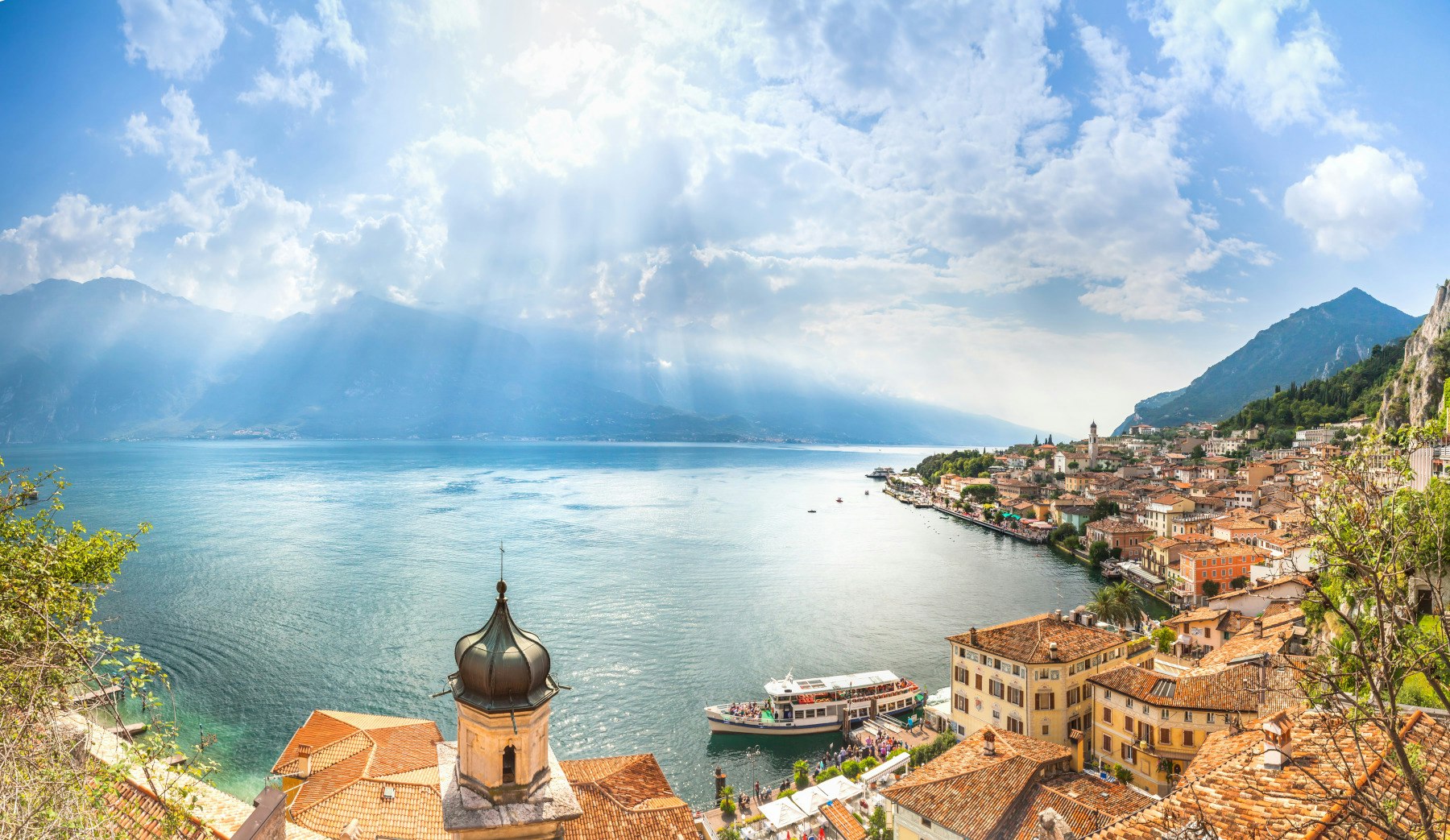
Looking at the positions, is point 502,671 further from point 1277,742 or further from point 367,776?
point 1277,742

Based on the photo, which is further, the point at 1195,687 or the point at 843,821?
the point at 1195,687

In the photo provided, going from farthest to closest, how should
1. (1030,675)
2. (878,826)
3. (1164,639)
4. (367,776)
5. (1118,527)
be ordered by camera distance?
(1118,527), (1164,639), (1030,675), (878,826), (367,776)

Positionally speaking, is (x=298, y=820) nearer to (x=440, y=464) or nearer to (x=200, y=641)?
(x=200, y=641)

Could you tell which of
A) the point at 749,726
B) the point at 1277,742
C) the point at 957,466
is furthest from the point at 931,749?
the point at 957,466

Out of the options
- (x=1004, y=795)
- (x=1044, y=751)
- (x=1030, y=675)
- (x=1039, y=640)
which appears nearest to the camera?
(x=1004, y=795)

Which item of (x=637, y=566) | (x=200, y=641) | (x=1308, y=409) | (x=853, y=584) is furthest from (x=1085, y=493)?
(x=200, y=641)

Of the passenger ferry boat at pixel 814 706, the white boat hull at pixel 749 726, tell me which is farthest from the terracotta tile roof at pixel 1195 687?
the white boat hull at pixel 749 726
